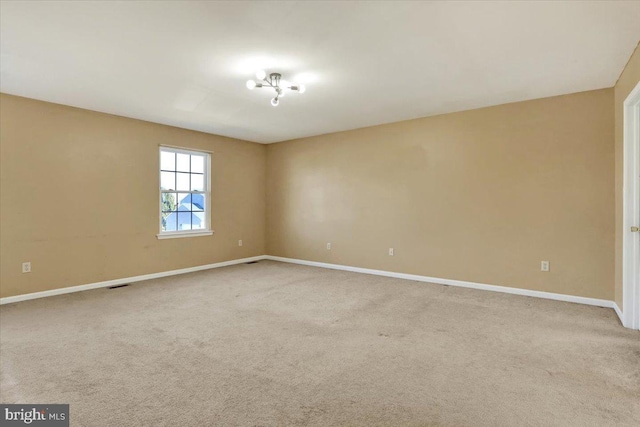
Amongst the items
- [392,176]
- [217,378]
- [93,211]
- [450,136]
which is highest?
[450,136]

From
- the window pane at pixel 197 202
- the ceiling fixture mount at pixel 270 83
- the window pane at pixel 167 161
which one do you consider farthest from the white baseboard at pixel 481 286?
the ceiling fixture mount at pixel 270 83

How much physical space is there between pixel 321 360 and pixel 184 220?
4.12m

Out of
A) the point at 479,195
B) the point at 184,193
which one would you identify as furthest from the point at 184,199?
the point at 479,195

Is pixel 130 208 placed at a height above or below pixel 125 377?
above

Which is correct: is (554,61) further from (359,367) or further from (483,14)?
(359,367)

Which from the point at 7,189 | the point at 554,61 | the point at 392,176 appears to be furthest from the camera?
the point at 392,176

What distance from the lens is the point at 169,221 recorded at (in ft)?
17.7

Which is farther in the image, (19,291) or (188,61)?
(19,291)

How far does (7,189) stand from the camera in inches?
148

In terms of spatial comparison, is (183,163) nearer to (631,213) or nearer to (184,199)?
(184,199)

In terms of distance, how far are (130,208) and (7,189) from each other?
135 cm

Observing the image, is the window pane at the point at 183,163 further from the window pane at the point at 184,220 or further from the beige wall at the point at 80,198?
the window pane at the point at 184,220

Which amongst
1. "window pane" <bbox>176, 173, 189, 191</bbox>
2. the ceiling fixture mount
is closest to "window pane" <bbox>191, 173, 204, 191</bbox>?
"window pane" <bbox>176, 173, 189, 191</bbox>

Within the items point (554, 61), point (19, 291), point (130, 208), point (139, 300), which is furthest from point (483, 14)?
point (19, 291)
